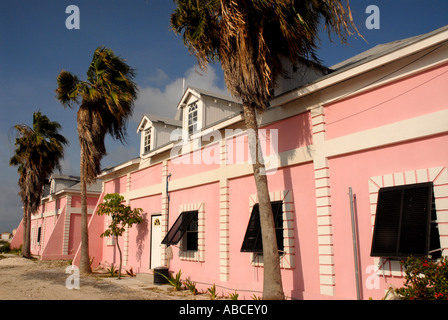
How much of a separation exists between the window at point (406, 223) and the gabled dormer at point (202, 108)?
757 centimetres

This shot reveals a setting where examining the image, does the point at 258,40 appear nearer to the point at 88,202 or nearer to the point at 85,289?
the point at 85,289

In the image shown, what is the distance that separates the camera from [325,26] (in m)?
8.05

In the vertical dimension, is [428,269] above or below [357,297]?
above

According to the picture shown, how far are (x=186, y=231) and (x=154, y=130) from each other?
595 cm

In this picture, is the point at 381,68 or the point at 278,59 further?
the point at 278,59

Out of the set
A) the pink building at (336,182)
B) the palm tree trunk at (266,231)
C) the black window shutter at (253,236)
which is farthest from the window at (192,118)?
the palm tree trunk at (266,231)

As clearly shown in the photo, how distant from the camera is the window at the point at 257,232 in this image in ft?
29.8

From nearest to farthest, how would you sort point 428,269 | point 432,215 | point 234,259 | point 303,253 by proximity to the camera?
point 428,269 → point 432,215 → point 303,253 → point 234,259

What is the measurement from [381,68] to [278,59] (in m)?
2.46

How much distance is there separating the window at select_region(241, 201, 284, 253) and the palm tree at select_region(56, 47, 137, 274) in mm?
9405

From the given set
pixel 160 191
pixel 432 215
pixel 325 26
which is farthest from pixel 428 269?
pixel 160 191

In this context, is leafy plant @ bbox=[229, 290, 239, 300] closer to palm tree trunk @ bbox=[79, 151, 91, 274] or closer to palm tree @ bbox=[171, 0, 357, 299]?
palm tree @ bbox=[171, 0, 357, 299]

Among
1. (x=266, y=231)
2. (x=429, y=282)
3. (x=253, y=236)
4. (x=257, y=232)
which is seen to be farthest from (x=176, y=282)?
(x=429, y=282)
